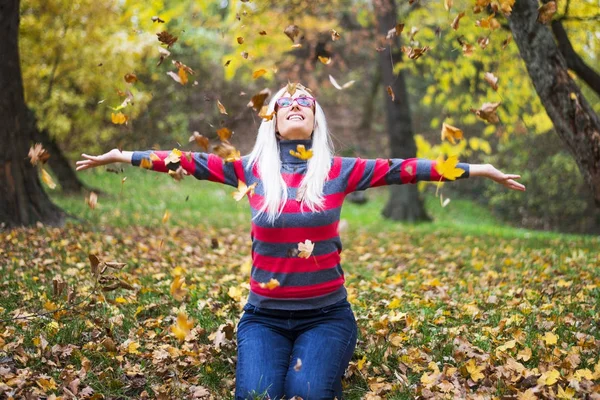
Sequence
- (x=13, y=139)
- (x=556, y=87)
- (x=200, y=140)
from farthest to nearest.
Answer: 1. (x=13, y=139)
2. (x=556, y=87)
3. (x=200, y=140)

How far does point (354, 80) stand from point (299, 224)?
3.70 m

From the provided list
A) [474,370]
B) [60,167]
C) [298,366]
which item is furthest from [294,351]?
[60,167]

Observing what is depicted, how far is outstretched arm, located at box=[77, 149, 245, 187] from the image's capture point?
315cm

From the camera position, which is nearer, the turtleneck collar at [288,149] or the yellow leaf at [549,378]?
the yellow leaf at [549,378]

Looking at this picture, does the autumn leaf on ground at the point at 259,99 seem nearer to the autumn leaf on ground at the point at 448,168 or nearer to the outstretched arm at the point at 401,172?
the outstretched arm at the point at 401,172

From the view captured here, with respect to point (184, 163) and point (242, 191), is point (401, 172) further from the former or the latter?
point (184, 163)

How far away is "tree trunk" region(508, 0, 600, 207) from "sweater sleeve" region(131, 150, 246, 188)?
354 cm

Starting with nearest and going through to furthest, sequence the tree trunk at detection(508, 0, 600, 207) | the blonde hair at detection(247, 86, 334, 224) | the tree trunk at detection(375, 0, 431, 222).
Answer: the blonde hair at detection(247, 86, 334, 224)
the tree trunk at detection(508, 0, 600, 207)
the tree trunk at detection(375, 0, 431, 222)

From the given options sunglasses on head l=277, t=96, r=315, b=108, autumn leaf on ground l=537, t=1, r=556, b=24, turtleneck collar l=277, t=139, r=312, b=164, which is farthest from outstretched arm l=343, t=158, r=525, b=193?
autumn leaf on ground l=537, t=1, r=556, b=24

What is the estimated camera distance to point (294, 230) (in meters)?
3.10

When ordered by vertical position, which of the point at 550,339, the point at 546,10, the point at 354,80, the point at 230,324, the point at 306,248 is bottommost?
the point at 230,324

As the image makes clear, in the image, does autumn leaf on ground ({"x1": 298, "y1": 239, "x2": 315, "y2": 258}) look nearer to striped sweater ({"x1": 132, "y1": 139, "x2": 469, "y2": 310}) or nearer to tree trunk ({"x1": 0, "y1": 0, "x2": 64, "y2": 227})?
striped sweater ({"x1": 132, "y1": 139, "x2": 469, "y2": 310})

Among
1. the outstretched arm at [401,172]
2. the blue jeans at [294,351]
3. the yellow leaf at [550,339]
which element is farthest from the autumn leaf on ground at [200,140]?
the yellow leaf at [550,339]

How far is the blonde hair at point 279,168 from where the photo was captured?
3113mm
